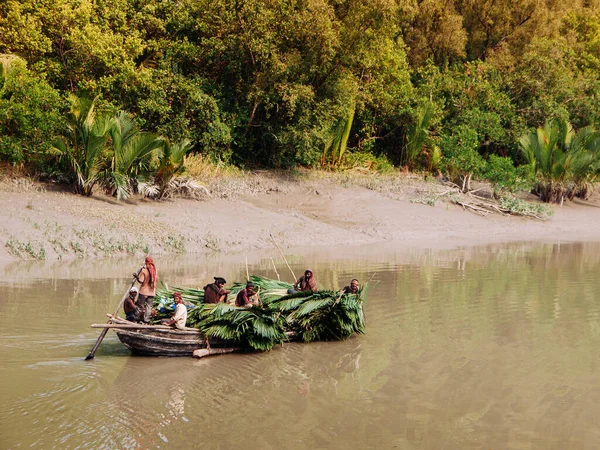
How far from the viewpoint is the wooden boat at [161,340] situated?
947 cm

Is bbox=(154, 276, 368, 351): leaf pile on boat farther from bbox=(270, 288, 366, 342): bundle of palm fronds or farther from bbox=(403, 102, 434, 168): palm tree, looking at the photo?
bbox=(403, 102, 434, 168): palm tree

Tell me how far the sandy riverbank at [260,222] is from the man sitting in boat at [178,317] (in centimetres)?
875

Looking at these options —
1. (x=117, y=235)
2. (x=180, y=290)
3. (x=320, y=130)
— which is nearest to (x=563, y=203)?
(x=320, y=130)

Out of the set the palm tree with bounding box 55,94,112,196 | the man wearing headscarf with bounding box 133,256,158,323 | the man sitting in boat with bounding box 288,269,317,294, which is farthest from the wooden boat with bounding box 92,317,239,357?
the palm tree with bounding box 55,94,112,196

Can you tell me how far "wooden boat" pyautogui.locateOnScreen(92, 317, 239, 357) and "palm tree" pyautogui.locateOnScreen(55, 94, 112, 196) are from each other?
11.6 meters

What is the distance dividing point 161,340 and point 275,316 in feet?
5.73

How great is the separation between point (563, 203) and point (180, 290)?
25.3 metres

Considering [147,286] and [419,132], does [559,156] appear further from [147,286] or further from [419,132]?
[147,286]

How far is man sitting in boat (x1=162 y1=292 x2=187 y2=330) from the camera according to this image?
9.79m

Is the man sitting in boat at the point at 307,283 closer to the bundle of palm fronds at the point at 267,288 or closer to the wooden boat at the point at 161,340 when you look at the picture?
the bundle of palm fronds at the point at 267,288

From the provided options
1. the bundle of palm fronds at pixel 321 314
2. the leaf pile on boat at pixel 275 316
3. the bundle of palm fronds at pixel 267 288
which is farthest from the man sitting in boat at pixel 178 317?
the bundle of palm fronds at pixel 267 288

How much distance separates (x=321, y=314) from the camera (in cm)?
1091

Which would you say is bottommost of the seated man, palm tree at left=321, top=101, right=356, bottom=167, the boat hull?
the boat hull

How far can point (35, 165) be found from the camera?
2147cm
